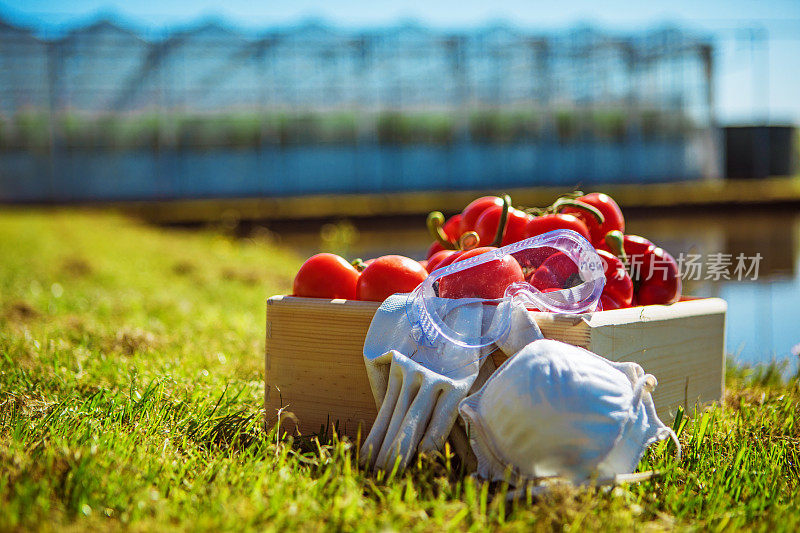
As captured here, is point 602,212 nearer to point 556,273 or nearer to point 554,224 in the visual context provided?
point 554,224

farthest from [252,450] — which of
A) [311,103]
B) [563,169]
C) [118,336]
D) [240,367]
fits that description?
[563,169]

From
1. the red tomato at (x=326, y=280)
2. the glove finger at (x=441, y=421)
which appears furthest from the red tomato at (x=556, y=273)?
the red tomato at (x=326, y=280)

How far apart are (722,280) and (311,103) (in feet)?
42.0

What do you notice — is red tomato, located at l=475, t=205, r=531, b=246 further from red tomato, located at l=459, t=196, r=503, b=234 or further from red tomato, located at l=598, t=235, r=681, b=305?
red tomato, located at l=598, t=235, r=681, b=305

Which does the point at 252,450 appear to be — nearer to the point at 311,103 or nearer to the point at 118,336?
the point at 118,336

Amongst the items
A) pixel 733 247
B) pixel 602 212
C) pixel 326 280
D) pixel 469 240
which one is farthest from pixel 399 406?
pixel 733 247

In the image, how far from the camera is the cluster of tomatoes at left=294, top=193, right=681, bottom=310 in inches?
74.9

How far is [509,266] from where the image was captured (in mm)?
1892

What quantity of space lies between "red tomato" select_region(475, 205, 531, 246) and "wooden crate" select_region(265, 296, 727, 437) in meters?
0.44

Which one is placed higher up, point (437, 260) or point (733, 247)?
point (437, 260)

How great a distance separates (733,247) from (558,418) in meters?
7.57

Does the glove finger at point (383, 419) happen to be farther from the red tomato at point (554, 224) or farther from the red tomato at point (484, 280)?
the red tomato at point (554, 224)

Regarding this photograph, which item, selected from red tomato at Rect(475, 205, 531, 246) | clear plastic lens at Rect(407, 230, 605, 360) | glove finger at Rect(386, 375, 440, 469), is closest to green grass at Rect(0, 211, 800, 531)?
glove finger at Rect(386, 375, 440, 469)

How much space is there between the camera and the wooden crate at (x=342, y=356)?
6.24ft
